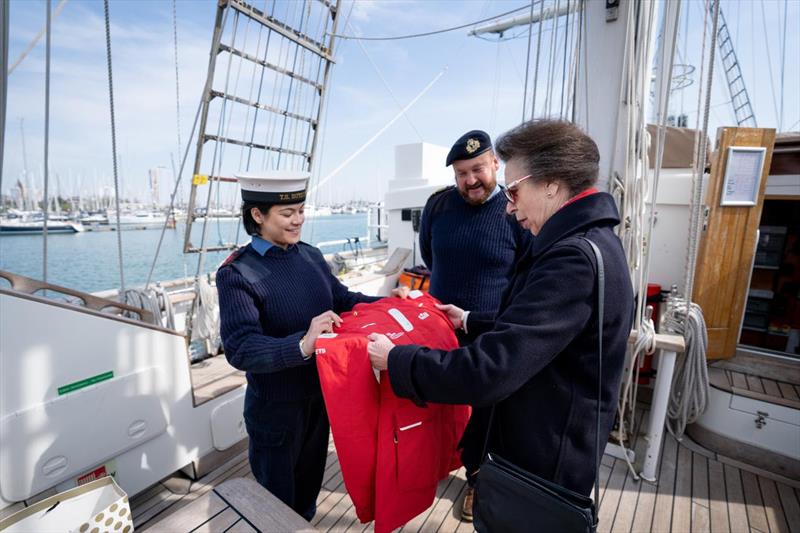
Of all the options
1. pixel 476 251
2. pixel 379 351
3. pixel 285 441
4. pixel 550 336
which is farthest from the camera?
pixel 476 251

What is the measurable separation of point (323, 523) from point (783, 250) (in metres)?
5.52

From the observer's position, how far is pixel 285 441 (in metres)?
1.55

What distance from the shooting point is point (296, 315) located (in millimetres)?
1479

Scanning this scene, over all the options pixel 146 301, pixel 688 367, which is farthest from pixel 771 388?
pixel 146 301

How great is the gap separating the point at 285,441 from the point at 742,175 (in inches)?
138

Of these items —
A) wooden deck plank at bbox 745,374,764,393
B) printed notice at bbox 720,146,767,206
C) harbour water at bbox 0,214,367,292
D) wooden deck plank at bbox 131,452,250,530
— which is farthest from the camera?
harbour water at bbox 0,214,367,292

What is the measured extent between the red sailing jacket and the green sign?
1355 mm

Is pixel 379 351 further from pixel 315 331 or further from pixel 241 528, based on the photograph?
pixel 241 528

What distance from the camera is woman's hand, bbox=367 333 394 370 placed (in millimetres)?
1138

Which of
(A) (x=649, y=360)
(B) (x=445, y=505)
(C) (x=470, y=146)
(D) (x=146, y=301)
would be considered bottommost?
(B) (x=445, y=505)

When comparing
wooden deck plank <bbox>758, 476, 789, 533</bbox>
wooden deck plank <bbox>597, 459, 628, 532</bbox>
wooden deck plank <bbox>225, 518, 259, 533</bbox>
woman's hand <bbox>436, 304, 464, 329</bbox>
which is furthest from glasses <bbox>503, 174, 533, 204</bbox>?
wooden deck plank <bbox>758, 476, 789, 533</bbox>

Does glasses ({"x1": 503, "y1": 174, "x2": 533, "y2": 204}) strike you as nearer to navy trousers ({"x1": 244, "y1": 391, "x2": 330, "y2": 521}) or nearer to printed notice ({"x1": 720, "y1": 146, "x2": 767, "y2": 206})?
navy trousers ({"x1": 244, "y1": 391, "x2": 330, "y2": 521})

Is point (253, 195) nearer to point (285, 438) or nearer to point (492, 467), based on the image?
point (285, 438)

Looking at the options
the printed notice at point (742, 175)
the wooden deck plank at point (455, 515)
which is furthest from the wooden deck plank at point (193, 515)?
the printed notice at point (742, 175)
